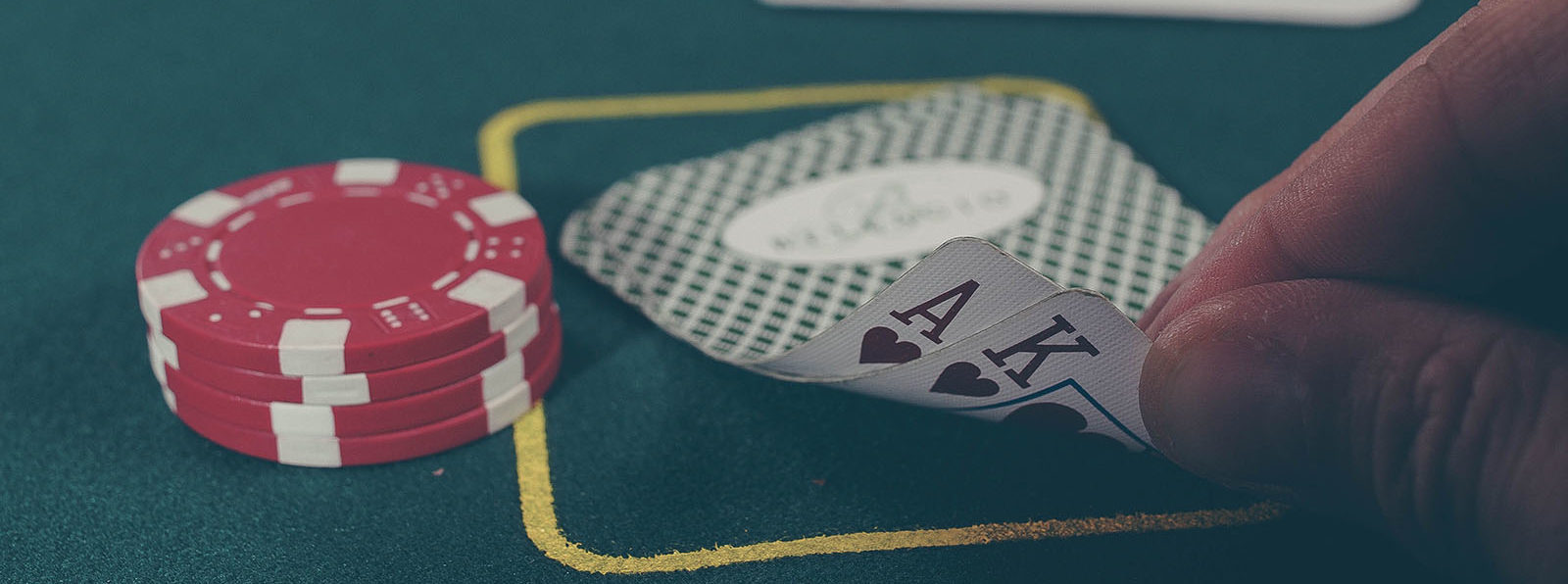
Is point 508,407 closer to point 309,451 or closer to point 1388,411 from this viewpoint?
point 309,451

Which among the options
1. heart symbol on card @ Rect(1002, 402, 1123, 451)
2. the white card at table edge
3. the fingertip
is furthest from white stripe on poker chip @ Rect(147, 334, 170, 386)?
the white card at table edge

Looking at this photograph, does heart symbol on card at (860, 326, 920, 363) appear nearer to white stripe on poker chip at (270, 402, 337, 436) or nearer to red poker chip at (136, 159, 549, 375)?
red poker chip at (136, 159, 549, 375)

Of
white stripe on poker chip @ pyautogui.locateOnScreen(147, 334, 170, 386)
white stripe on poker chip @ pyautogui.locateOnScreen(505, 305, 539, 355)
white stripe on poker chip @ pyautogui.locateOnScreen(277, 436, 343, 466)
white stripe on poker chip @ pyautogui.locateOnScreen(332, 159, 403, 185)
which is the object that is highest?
white stripe on poker chip @ pyautogui.locateOnScreen(332, 159, 403, 185)

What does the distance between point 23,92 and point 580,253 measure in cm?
106

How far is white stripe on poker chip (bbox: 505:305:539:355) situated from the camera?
1356 mm

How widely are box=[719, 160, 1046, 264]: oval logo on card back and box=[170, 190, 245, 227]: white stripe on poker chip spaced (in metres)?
0.60

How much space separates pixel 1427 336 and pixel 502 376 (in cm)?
85

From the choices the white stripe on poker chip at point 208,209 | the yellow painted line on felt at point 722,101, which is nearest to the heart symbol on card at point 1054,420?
the white stripe on poker chip at point 208,209

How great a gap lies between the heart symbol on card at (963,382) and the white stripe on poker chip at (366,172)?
0.70m

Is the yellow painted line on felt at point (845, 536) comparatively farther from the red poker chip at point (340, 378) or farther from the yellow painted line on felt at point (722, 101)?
the yellow painted line on felt at point (722, 101)

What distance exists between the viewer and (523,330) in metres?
1.37

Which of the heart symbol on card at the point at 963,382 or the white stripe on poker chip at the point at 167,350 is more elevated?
the heart symbol on card at the point at 963,382

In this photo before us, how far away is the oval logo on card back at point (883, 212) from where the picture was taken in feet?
5.76

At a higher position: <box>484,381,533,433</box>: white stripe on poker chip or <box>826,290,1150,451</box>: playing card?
<box>826,290,1150,451</box>: playing card
